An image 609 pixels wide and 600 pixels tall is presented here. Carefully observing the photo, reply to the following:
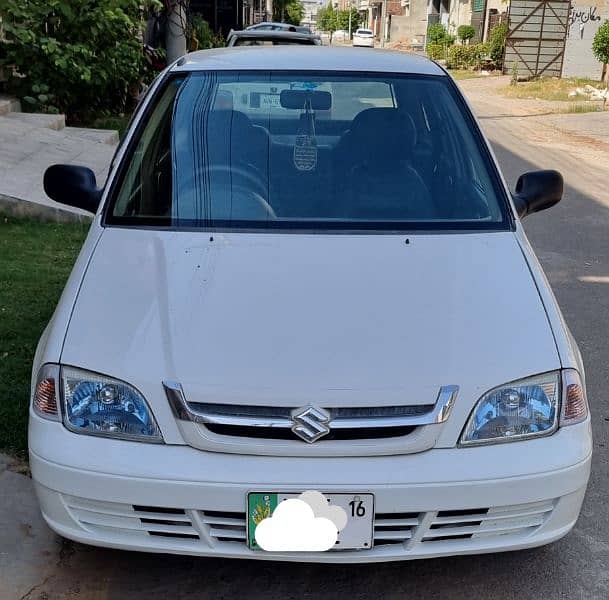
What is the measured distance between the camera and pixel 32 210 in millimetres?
6727

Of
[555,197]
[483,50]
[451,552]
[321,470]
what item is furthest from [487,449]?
[483,50]

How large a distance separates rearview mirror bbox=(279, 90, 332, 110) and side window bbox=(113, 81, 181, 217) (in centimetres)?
50

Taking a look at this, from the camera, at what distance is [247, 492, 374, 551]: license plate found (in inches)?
88.7

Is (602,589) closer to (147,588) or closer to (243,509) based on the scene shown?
(243,509)

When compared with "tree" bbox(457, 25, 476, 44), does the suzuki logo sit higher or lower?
higher

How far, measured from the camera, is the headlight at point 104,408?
236 cm

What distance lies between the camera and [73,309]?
2662 millimetres

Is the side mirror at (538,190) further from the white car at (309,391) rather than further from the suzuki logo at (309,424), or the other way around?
the suzuki logo at (309,424)

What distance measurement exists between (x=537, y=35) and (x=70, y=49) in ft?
74.6

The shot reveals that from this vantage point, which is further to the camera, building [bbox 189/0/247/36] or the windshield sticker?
building [bbox 189/0/247/36]

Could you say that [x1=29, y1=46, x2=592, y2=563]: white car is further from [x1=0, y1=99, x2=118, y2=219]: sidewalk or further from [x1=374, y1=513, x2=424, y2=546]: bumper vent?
[x1=0, y1=99, x2=118, y2=219]: sidewalk

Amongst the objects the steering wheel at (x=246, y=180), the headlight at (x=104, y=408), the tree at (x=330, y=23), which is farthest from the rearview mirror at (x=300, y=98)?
the tree at (x=330, y=23)

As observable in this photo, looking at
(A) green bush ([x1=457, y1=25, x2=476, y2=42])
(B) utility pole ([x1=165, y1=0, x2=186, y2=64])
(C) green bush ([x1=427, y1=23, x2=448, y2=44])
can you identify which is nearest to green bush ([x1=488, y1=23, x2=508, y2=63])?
(A) green bush ([x1=457, y1=25, x2=476, y2=42])

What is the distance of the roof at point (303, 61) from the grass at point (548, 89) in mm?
19321
